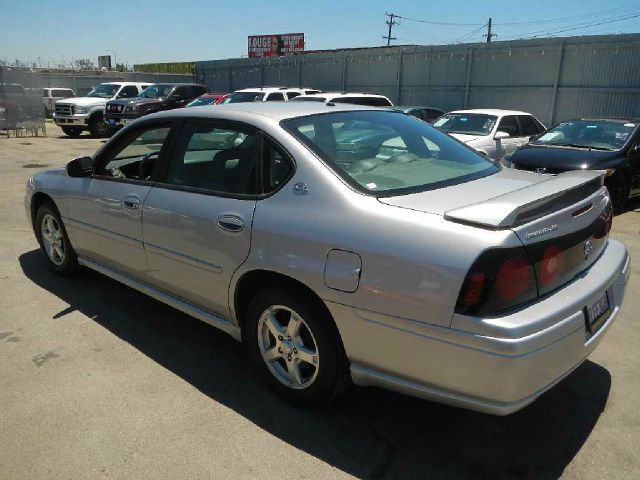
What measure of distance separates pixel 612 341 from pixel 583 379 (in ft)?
2.30

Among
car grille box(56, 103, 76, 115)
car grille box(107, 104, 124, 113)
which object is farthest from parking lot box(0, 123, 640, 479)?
car grille box(56, 103, 76, 115)

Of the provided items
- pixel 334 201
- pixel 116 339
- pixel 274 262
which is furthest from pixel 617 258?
pixel 116 339

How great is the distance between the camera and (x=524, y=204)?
Answer: 2299 millimetres

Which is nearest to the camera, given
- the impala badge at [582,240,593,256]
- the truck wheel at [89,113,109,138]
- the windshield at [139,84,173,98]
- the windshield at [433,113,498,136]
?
the impala badge at [582,240,593,256]

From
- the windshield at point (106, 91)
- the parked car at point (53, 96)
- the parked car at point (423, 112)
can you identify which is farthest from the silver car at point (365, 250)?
the parked car at point (53, 96)

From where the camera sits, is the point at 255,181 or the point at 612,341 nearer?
the point at 255,181

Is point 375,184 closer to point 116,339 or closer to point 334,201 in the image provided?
point 334,201

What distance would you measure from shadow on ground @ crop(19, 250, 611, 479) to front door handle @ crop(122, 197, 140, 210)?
930mm

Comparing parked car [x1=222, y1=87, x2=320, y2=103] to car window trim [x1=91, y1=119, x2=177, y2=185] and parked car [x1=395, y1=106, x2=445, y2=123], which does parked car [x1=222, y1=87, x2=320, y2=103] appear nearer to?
parked car [x1=395, y1=106, x2=445, y2=123]

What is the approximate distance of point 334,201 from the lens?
A: 101 inches

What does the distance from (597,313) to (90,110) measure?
799 inches

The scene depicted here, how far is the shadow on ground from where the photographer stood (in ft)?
8.17

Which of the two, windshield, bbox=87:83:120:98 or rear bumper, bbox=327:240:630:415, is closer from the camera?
rear bumper, bbox=327:240:630:415

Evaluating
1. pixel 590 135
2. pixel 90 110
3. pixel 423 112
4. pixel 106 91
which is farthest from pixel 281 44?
pixel 590 135
